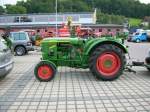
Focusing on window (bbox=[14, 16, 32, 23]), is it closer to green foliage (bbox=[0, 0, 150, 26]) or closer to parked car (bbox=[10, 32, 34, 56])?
green foliage (bbox=[0, 0, 150, 26])

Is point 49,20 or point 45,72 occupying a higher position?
point 49,20

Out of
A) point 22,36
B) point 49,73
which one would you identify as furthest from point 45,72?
point 22,36

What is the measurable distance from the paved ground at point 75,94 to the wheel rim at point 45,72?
0.88 ft

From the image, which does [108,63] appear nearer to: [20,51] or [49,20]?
[20,51]

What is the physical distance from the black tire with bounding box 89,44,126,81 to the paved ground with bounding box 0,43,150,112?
223mm

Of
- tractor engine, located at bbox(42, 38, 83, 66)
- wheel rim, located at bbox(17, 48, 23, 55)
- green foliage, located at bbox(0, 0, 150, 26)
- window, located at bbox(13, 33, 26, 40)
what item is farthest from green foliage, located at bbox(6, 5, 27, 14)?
tractor engine, located at bbox(42, 38, 83, 66)

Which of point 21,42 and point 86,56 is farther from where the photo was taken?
point 21,42

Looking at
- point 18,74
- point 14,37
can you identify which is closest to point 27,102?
point 18,74

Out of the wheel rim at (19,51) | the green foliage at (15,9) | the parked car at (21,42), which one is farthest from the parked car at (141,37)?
the green foliage at (15,9)

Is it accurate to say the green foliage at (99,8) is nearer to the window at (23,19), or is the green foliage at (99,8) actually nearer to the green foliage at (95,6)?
the green foliage at (95,6)

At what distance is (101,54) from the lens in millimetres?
11305

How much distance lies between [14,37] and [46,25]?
150 feet

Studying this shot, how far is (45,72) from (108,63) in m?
2.01

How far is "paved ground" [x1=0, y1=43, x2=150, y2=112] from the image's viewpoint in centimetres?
764
